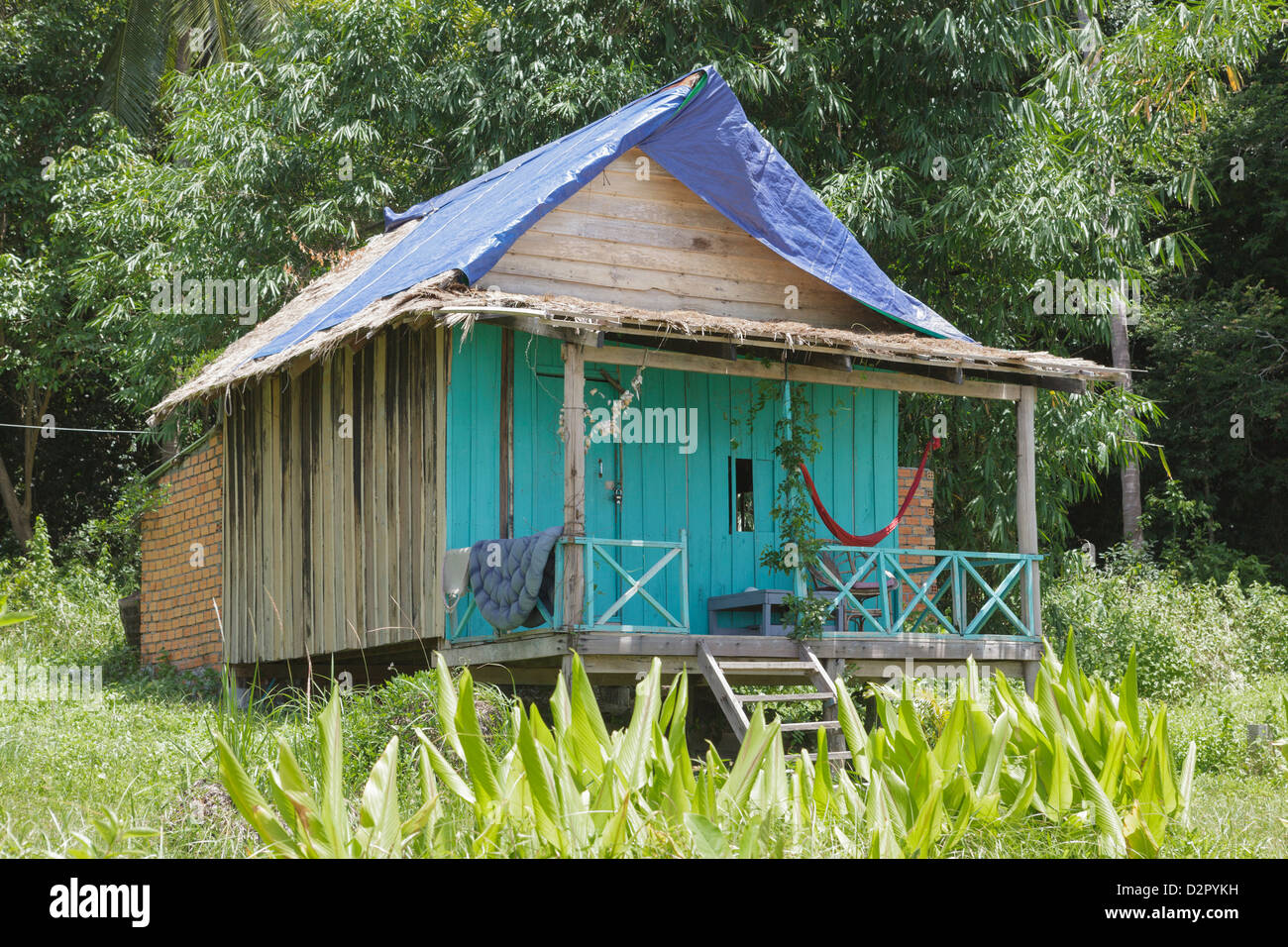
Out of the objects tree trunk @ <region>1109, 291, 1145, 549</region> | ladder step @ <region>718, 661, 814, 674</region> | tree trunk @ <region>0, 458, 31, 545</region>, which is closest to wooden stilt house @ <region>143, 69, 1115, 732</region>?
ladder step @ <region>718, 661, 814, 674</region>

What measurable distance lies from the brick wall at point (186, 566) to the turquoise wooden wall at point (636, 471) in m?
4.94

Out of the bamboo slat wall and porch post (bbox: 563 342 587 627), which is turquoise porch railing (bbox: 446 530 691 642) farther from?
the bamboo slat wall

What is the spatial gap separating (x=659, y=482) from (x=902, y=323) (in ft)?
9.13

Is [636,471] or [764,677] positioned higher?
[636,471]

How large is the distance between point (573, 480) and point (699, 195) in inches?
144

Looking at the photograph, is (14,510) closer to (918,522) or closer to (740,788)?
(918,522)

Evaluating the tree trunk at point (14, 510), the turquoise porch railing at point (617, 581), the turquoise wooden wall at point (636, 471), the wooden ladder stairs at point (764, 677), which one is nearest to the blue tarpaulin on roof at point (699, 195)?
the turquoise wooden wall at point (636, 471)

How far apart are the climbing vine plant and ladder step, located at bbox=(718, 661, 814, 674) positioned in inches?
8.6

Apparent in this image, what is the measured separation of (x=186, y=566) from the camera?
604 inches

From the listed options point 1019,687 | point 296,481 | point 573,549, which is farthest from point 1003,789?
point 296,481

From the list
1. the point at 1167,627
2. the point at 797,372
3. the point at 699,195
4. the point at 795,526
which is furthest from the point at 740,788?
the point at 1167,627

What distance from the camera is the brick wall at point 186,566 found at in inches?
583

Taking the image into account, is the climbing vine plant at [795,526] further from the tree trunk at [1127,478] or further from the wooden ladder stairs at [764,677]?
the tree trunk at [1127,478]

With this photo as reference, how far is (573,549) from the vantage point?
9438 mm
